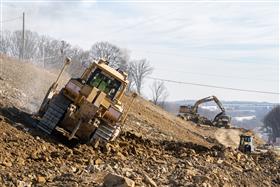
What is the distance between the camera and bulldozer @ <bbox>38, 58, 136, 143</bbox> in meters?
14.1

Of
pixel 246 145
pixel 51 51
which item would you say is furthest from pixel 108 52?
pixel 246 145

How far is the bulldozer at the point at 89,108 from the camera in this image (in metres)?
14.1

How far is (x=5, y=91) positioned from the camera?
1944 cm

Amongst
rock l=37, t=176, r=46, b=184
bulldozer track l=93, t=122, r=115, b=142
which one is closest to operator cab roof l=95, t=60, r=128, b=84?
bulldozer track l=93, t=122, r=115, b=142

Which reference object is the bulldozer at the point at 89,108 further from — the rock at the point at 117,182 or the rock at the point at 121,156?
the rock at the point at 117,182

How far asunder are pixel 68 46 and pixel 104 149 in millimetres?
56416

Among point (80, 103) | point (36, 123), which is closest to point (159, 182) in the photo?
point (80, 103)

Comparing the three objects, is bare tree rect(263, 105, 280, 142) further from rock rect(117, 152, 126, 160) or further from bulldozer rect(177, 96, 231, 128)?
rock rect(117, 152, 126, 160)

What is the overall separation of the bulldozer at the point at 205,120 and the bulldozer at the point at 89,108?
31690mm

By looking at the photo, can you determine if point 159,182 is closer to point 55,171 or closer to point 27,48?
point 55,171

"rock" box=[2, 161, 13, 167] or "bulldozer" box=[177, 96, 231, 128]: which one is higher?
"bulldozer" box=[177, 96, 231, 128]

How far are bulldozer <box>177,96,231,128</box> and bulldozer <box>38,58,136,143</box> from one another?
31690 mm

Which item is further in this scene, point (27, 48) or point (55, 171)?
point (27, 48)

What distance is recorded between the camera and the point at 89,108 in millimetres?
13984
